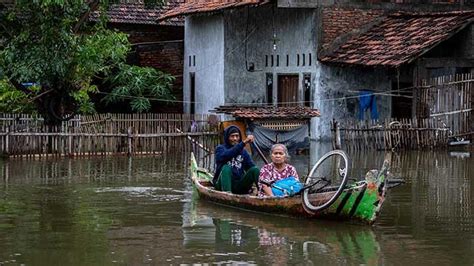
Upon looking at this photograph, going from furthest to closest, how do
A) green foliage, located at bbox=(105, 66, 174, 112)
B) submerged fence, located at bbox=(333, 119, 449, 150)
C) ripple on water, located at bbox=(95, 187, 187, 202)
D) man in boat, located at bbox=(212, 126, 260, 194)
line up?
green foliage, located at bbox=(105, 66, 174, 112) < submerged fence, located at bbox=(333, 119, 449, 150) < ripple on water, located at bbox=(95, 187, 187, 202) < man in boat, located at bbox=(212, 126, 260, 194)

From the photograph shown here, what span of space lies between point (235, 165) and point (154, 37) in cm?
2211

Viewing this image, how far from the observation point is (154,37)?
37.6 metres

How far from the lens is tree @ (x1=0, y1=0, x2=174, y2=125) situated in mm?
23438

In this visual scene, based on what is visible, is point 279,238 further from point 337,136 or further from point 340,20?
point 340,20

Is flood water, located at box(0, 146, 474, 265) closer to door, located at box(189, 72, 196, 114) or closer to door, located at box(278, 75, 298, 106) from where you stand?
door, located at box(278, 75, 298, 106)

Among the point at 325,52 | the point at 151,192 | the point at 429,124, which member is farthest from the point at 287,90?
the point at 151,192

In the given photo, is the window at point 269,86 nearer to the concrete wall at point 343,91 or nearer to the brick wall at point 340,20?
the concrete wall at point 343,91

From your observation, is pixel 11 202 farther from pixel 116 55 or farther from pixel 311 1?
pixel 311 1

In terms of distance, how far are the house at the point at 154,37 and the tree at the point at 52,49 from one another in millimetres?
8225

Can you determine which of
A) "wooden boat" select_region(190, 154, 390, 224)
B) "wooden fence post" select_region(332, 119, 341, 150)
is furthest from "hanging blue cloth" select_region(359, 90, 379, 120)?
"wooden boat" select_region(190, 154, 390, 224)

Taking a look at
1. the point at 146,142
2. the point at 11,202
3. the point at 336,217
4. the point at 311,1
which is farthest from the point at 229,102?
the point at 336,217

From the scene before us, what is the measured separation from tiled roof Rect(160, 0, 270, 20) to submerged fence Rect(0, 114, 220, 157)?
427 cm

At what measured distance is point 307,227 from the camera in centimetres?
1386

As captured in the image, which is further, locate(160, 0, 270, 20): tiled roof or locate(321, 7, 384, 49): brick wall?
locate(321, 7, 384, 49): brick wall
